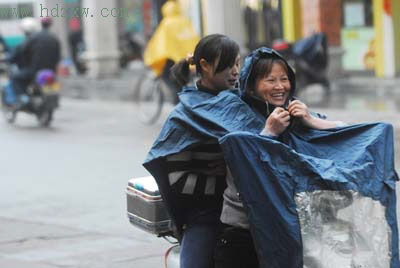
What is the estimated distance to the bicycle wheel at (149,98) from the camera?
14.0 meters

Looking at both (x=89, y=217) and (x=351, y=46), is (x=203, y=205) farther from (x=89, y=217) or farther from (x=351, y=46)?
(x=351, y=46)

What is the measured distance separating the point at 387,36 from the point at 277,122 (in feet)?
49.2

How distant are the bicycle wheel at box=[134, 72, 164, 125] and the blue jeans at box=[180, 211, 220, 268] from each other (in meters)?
10.2

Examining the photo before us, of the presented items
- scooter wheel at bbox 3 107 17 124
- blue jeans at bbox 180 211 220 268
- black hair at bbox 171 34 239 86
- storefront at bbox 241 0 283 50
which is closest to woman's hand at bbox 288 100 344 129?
black hair at bbox 171 34 239 86

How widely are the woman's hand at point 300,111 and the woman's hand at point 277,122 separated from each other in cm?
4

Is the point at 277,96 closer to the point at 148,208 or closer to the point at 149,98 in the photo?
the point at 148,208

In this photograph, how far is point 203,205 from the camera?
3.68m

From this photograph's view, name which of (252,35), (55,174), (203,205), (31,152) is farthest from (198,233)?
(252,35)

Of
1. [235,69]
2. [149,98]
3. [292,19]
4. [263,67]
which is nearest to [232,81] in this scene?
[235,69]

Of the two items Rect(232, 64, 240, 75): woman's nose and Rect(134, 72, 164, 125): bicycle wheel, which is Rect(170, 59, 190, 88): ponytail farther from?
Rect(134, 72, 164, 125): bicycle wheel

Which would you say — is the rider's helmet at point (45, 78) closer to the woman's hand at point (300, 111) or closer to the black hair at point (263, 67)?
the black hair at point (263, 67)

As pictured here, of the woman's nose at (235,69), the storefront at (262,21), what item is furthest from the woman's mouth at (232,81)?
the storefront at (262,21)

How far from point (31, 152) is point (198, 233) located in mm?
8590

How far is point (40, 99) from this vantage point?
594 inches
